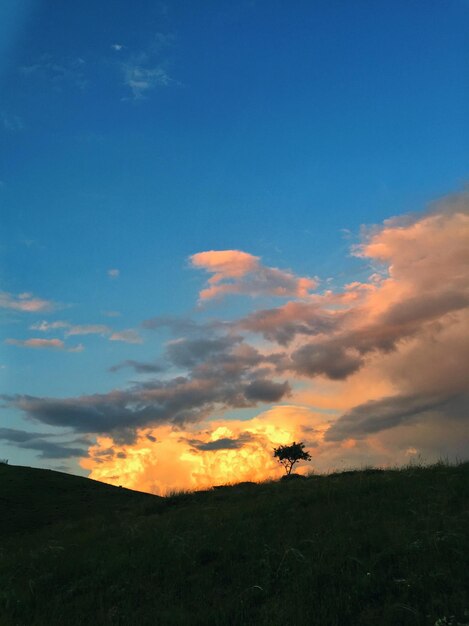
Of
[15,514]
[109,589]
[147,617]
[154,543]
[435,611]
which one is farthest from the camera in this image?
[15,514]

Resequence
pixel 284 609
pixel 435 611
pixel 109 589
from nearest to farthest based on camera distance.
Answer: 1. pixel 435 611
2. pixel 284 609
3. pixel 109 589

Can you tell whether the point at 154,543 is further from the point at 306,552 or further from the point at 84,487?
the point at 84,487

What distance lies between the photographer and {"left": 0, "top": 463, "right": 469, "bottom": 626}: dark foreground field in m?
11.0

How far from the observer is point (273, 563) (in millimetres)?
13781

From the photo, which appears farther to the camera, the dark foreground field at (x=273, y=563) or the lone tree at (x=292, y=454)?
the lone tree at (x=292, y=454)

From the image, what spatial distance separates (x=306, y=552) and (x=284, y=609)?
3.39 meters

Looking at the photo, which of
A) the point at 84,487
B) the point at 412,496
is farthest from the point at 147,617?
the point at 84,487

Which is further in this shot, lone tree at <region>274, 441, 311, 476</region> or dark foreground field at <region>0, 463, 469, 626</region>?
lone tree at <region>274, 441, 311, 476</region>

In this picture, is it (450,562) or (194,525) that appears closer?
(450,562)

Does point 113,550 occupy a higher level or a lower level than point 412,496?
lower

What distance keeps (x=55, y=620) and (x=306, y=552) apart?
22.6 feet

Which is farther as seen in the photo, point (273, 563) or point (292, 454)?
point (292, 454)

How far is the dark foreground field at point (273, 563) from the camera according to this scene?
11039mm

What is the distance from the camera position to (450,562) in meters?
12.0
